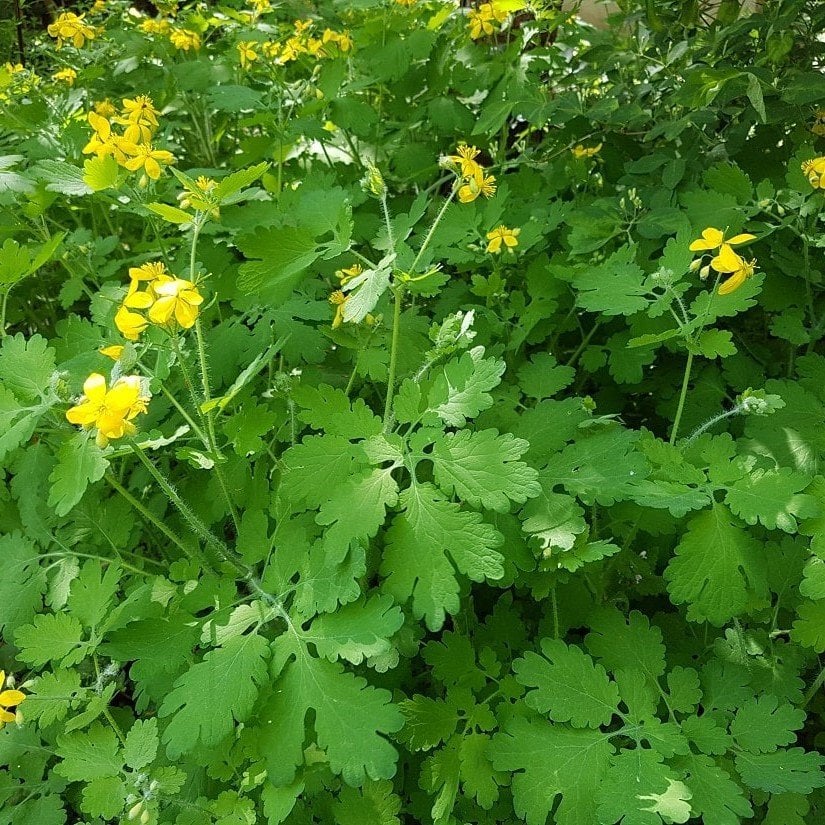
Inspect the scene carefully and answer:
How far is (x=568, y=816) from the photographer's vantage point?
3.48 feet

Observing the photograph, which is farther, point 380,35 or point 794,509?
point 380,35

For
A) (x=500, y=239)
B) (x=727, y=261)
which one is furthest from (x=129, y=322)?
(x=727, y=261)

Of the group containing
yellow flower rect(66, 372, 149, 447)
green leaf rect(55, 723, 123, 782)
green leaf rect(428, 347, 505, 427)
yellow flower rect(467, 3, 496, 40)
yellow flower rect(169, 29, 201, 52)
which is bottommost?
green leaf rect(55, 723, 123, 782)

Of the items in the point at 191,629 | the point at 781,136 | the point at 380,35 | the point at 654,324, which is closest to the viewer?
the point at 191,629

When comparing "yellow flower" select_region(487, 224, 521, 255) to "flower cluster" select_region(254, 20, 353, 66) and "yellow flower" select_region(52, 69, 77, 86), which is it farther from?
"yellow flower" select_region(52, 69, 77, 86)

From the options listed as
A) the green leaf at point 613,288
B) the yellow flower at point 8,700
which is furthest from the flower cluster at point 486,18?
the yellow flower at point 8,700

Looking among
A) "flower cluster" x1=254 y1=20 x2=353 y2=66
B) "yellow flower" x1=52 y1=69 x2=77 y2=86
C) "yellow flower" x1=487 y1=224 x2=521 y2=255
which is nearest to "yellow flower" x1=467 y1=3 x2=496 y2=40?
"flower cluster" x1=254 y1=20 x2=353 y2=66

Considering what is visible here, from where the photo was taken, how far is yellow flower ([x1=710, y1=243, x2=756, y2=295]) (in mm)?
1202

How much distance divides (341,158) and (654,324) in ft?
4.25

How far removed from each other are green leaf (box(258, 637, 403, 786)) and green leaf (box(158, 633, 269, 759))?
47 mm

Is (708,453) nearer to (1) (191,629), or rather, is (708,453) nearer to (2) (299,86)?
(1) (191,629)

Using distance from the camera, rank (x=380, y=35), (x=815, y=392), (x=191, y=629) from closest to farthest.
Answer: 1. (x=191, y=629)
2. (x=815, y=392)
3. (x=380, y=35)

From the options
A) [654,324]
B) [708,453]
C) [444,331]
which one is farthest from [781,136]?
[444,331]

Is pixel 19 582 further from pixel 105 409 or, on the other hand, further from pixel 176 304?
pixel 176 304
